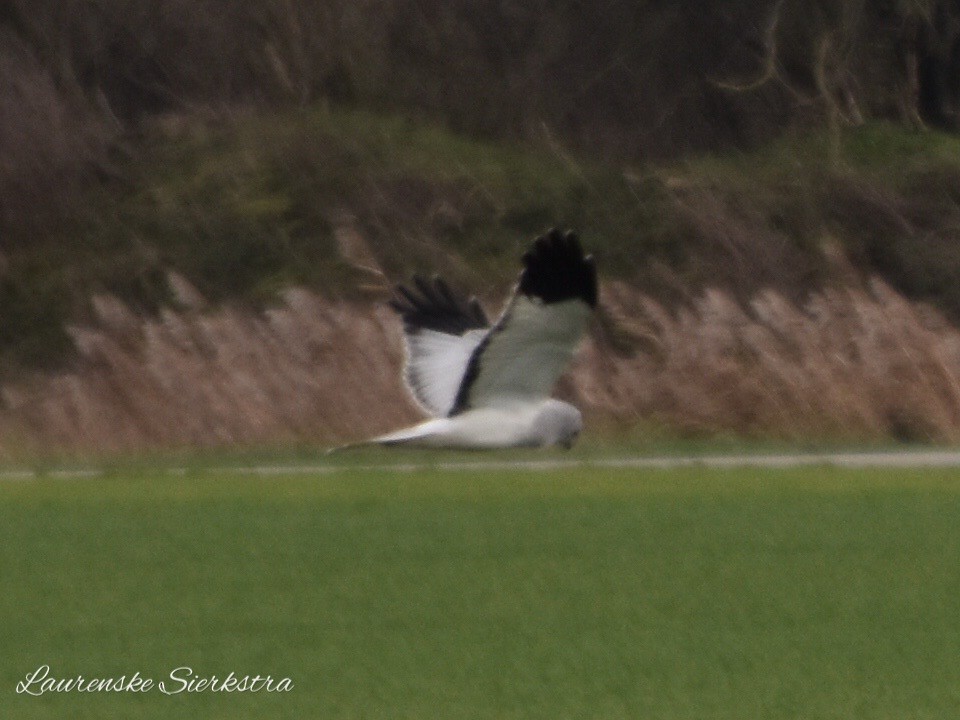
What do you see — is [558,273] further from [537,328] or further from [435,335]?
[435,335]

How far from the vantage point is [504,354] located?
36.9 ft

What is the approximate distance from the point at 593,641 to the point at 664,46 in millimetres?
23570

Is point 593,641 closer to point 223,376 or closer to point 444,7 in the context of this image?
point 223,376

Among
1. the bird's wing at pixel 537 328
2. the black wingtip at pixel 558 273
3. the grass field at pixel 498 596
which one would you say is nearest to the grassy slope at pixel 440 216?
the grass field at pixel 498 596

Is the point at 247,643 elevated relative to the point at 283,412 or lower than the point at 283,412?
lower

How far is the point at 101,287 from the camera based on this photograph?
25125 mm

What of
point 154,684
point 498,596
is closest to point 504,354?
point 498,596

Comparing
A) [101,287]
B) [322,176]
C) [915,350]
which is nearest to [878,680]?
[915,350]

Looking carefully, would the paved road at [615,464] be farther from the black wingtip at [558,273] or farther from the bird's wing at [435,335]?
the black wingtip at [558,273]

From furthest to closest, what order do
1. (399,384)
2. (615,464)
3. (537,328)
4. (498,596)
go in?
(399,384)
(615,464)
(537,328)
(498,596)

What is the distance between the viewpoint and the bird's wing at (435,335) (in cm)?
1254

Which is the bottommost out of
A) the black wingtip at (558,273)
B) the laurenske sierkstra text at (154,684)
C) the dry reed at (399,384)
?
the laurenske sierkstra text at (154,684)

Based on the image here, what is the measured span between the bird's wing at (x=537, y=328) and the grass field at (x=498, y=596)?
671 mm

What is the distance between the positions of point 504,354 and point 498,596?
6.17 feet
